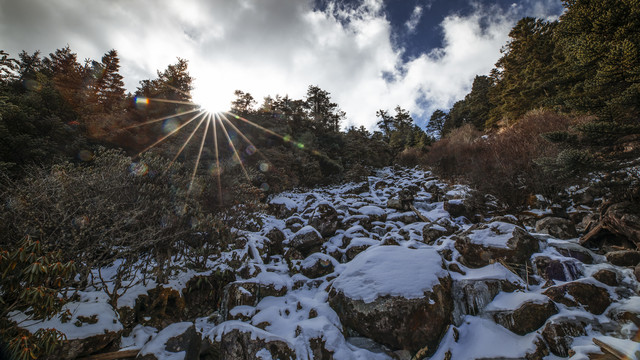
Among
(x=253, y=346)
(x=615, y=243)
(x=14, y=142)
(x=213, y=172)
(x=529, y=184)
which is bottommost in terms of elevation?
(x=253, y=346)

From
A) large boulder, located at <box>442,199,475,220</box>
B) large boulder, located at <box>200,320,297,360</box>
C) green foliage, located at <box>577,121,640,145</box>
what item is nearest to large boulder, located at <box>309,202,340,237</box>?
large boulder, located at <box>442,199,475,220</box>

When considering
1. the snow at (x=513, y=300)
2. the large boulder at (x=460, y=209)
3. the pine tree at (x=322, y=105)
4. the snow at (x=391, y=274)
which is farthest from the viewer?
the pine tree at (x=322, y=105)

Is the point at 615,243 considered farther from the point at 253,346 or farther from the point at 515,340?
the point at 253,346

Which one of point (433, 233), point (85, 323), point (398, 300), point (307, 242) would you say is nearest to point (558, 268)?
point (433, 233)

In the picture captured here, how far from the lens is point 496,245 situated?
220 inches

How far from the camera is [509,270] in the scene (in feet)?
16.6

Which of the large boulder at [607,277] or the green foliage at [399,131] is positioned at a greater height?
the green foliage at [399,131]

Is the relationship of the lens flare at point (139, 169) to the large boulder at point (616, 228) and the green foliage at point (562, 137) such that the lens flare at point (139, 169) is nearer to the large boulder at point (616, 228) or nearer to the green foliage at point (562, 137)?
the green foliage at point (562, 137)

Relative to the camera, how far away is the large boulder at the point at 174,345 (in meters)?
3.88

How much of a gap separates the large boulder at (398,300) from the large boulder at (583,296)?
73.2 inches

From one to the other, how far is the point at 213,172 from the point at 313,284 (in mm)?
5214

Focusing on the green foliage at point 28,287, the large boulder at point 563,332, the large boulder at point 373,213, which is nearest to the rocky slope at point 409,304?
the large boulder at point 563,332

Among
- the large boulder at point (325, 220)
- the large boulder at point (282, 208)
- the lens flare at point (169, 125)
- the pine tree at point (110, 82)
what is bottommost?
the large boulder at point (325, 220)

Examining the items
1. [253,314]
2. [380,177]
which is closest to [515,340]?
[253,314]
